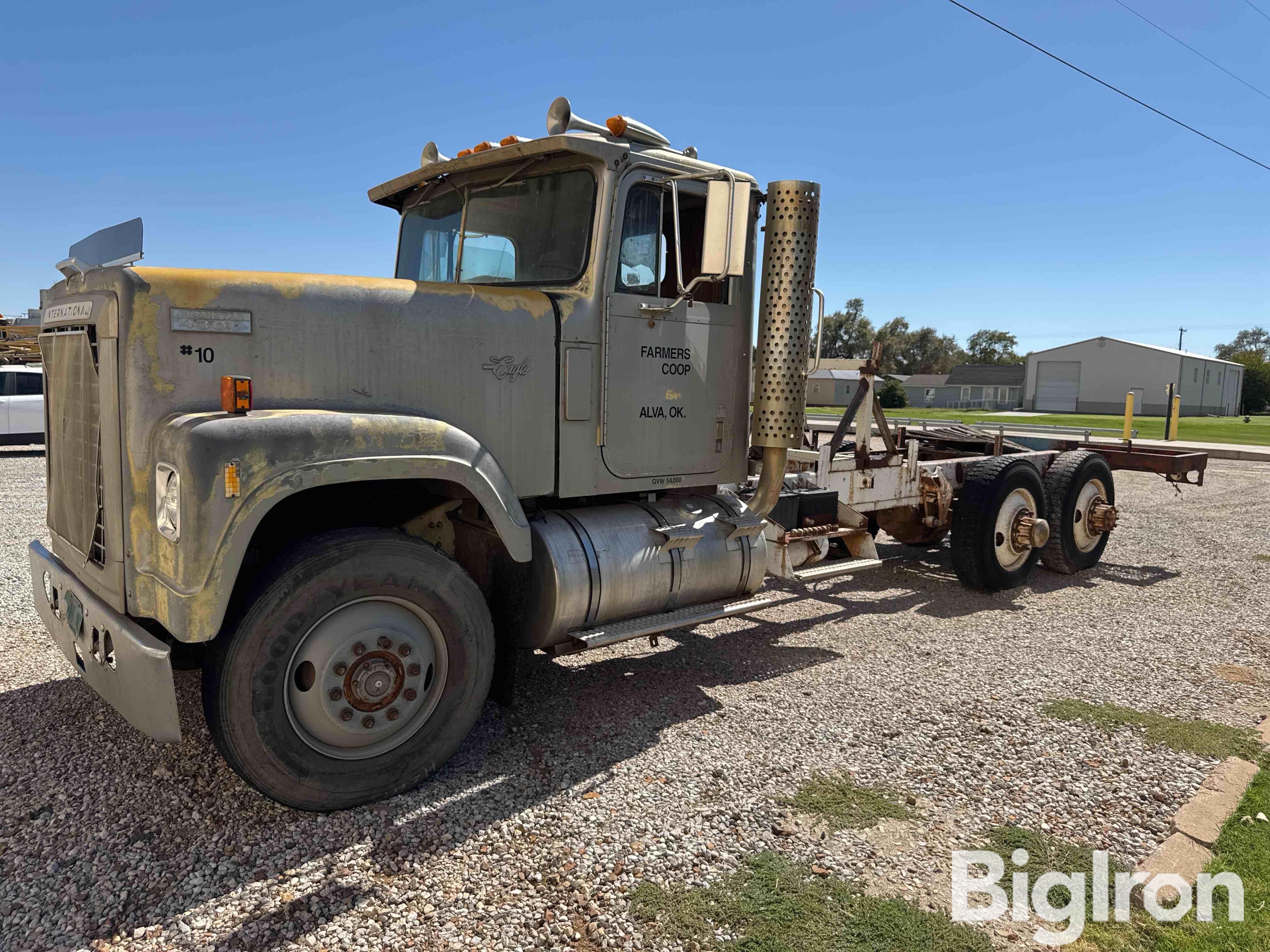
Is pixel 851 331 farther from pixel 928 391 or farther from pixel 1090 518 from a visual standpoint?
pixel 1090 518

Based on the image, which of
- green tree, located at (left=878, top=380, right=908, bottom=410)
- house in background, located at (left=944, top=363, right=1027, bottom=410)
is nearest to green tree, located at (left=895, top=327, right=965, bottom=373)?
house in background, located at (left=944, top=363, right=1027, bottom=410)

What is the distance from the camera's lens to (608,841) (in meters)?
3.41

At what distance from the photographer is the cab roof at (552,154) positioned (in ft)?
14.3

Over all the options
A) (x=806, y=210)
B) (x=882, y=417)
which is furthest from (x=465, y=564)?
(x=882, y=417)

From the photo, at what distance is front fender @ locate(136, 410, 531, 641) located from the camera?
3082 mm

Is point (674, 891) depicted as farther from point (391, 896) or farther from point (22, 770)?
point (22, 770)

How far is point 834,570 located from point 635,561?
6.73 feet

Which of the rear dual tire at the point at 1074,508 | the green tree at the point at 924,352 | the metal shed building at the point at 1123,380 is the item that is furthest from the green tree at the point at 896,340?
the rear dual tire at the point at 1074,508

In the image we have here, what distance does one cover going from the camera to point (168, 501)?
3.18 m

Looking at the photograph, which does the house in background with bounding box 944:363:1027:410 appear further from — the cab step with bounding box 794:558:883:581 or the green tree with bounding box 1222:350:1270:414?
the cab step with bounding box 794:558:883:581

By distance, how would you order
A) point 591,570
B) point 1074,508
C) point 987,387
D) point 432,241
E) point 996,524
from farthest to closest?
point 987,387, point 1074,508, point 996,524, point 432,241, point 591,570

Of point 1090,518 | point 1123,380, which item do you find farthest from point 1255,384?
point 1090,518

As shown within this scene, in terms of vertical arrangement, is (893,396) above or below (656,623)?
above

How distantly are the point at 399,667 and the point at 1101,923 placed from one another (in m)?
2.83
